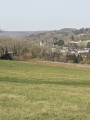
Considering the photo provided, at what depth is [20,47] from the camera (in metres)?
79.9

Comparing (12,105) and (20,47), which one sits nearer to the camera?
(12,105)

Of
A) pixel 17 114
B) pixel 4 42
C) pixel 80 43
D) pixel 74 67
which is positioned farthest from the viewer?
pixel 80 43

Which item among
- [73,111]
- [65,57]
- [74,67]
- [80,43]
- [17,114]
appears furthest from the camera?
[80,43]

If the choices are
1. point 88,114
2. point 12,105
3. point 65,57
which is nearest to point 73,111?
point 88,114

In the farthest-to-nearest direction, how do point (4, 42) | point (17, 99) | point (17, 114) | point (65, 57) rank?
point (4, 42), point (65, 57), point (17, 99), point (17, 114)

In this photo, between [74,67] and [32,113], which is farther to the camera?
[74,67]

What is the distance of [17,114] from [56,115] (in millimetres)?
900

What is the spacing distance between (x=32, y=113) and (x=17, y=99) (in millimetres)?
1712

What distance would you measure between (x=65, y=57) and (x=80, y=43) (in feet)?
288

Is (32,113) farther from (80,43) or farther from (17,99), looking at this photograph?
(80,43)

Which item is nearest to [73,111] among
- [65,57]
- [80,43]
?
[65,57]

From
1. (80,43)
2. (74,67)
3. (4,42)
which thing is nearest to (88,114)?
(74,67)

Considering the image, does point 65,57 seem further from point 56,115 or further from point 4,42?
point 56,115

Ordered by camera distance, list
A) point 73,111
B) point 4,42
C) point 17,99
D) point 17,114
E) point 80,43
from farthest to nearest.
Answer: point 80,43 → point 4,42 → point 17,99 → point 73,111 → point 17,114
